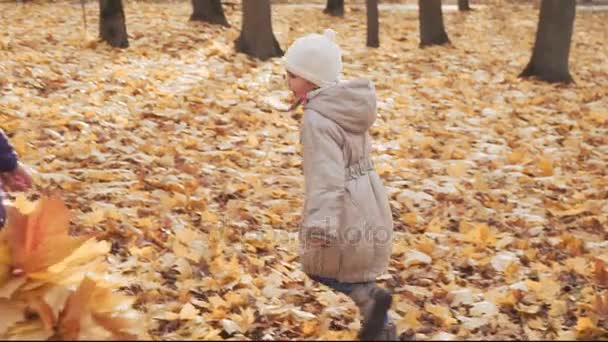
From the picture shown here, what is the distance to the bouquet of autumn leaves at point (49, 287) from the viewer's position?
8.20ft

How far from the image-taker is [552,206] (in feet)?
19.8

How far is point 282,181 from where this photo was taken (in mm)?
6309

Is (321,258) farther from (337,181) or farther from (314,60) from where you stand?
(314,60)

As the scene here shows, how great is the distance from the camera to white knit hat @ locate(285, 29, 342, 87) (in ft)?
10.3

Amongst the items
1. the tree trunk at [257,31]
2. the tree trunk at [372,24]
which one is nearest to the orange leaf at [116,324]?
the tree trunk at [257,31]

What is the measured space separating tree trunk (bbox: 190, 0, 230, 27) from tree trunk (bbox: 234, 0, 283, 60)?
2.85 m

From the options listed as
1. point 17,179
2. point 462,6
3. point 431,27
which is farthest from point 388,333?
point 462,6

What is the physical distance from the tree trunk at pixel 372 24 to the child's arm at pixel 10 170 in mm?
10399

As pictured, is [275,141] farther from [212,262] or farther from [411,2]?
[411,2]

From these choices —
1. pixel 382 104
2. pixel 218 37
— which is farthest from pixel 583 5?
pixel 382 104

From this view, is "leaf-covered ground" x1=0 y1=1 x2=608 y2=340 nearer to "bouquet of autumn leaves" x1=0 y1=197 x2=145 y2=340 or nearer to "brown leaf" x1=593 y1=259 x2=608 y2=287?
"brown leaf" x1=593 y1=259 x2=608 y2=287

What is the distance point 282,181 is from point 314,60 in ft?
10.6

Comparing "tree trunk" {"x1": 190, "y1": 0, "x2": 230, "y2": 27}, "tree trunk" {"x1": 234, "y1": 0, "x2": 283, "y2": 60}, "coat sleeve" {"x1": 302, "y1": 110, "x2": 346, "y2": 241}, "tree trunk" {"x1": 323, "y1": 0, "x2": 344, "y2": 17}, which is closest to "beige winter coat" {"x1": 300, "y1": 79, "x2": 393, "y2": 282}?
"coat sleeve" {"x1": 302, "y1": 110, "x2": 346, "y2": 241}

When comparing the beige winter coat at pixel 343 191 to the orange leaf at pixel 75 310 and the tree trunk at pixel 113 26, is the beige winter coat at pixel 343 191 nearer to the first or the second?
the orange leaf at pixel 75 310
